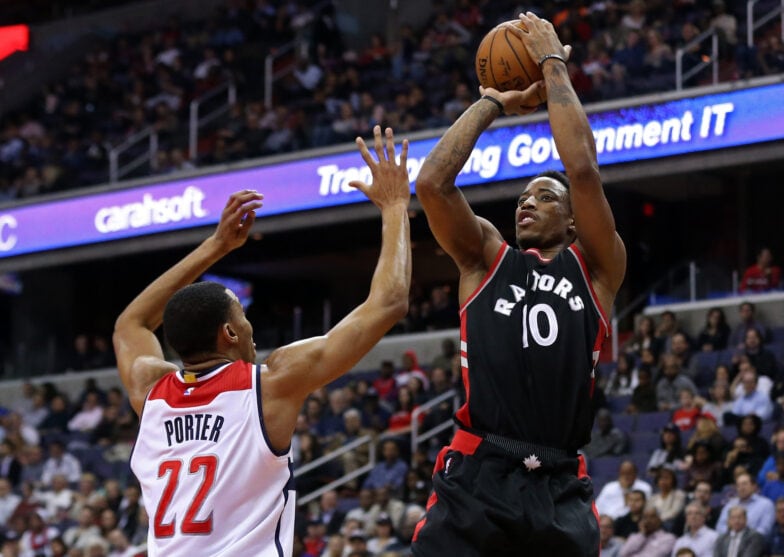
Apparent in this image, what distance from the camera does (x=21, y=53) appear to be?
27.3 meters

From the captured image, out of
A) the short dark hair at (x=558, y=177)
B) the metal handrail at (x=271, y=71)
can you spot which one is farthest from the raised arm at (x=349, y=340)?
the metal handrail at (x=271, y=71)

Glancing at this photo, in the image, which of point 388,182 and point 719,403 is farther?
point 719,403

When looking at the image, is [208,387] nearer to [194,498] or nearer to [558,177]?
[194,498]

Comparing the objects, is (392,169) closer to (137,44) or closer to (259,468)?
(259,468)

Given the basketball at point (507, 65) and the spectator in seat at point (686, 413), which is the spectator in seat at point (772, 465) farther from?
the basketball at point (507, 65)

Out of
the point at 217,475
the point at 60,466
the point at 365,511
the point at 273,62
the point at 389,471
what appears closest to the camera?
the point at 217,475

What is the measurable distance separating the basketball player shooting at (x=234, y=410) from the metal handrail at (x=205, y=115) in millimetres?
17323

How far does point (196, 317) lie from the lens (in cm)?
450

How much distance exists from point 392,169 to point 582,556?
149cm

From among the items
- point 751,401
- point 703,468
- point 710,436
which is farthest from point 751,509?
point 751,401

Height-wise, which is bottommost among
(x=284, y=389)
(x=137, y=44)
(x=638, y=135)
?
(x=284, y=389)

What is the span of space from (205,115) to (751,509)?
44.9ft

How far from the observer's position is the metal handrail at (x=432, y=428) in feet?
52.0

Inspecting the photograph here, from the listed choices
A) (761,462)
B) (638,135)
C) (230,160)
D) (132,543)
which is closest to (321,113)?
(230,160)
